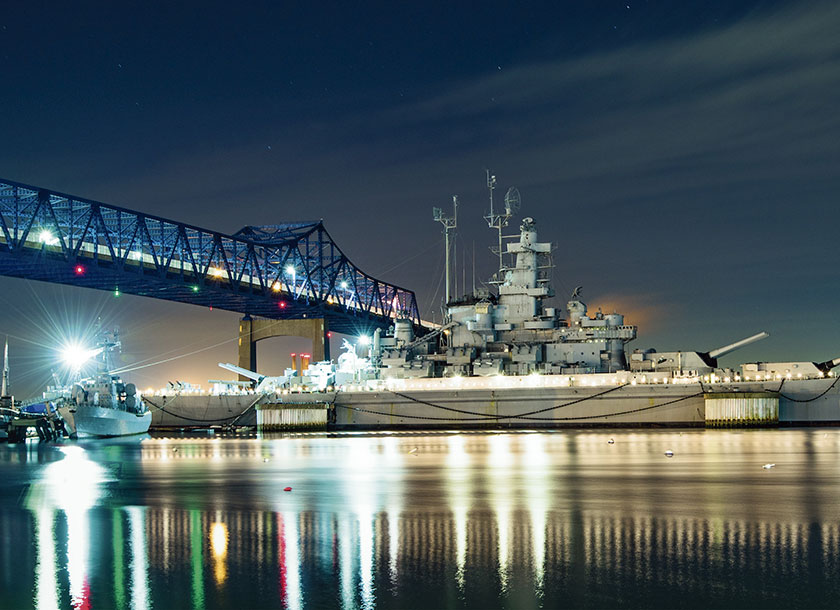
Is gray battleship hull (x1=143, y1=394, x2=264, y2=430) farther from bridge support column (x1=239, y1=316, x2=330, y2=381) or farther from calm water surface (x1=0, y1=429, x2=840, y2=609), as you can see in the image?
bridge support column (x1=239, y1=316, x2=330, y2=381)

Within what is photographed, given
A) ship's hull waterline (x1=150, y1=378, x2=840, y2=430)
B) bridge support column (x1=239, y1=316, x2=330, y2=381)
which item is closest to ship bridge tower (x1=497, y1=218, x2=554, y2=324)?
ship's hull waterline (x1=150, y1=378, x2=840, y2=430)

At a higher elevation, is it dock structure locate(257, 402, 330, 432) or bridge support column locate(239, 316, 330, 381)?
bridge support column locate(239, 316, 330, 381)

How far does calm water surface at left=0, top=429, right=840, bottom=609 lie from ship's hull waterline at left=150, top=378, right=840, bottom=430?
86.9ft

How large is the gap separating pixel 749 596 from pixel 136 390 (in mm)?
74967

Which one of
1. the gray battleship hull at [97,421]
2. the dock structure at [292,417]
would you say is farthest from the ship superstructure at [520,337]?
the gray battleship hull at [97,421]

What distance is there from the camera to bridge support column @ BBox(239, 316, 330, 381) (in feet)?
436

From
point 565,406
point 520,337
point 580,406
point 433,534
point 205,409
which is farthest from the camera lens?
point 205,409

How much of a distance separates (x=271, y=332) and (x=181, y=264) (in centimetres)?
2295

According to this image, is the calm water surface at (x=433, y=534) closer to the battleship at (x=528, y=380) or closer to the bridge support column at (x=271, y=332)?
the battleship at (x=528, y=380)

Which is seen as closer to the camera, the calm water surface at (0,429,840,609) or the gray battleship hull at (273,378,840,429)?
the calm water surface at (0,429,840,609)

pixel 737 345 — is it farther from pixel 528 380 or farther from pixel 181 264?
pixel 181 264

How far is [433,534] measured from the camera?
744 inches

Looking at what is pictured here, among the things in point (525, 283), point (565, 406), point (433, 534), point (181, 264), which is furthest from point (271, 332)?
point (433, 534)

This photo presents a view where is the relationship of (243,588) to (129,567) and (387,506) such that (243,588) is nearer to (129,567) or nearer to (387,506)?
(129,567)
